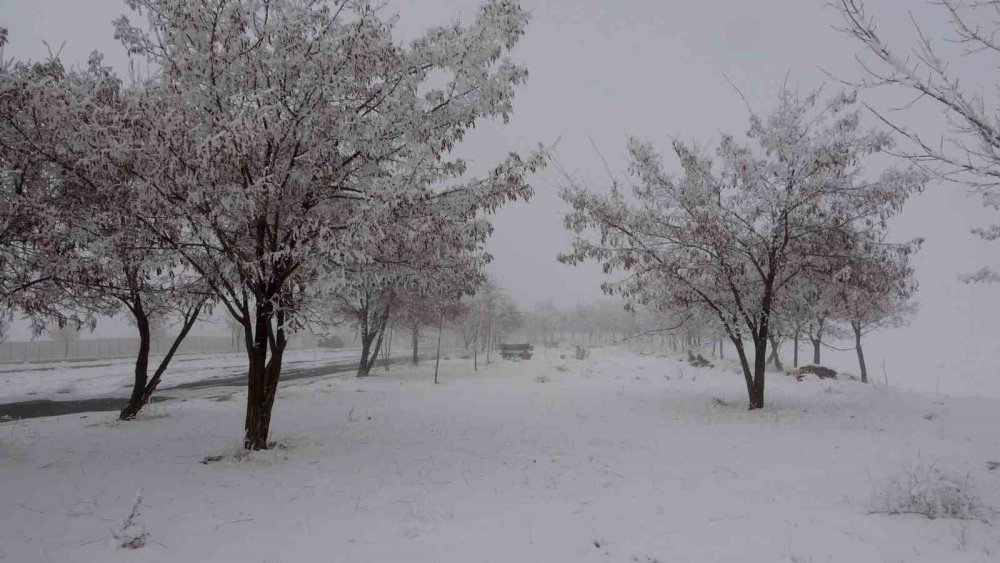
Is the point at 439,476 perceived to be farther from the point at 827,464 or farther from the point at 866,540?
the point at 827,464

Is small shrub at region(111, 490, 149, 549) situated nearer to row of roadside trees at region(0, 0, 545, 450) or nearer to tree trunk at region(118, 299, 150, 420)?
row of roadside trees at region(0, 0, 545, 450)

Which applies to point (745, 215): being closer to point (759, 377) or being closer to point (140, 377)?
point (759, 377)

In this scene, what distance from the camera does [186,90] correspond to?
7.02 meters

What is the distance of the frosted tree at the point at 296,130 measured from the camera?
21.1 feet

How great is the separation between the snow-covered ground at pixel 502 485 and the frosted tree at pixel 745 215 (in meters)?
Answer: 3.26

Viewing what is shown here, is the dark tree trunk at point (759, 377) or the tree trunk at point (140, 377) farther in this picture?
the dark tree trunk at point (759, 377)

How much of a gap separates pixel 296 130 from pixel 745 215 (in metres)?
10.5

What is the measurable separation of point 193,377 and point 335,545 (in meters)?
29.6

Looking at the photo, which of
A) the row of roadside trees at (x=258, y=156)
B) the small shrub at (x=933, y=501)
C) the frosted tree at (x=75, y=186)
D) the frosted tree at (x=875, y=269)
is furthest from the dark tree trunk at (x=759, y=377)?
the frosted tree at (x=75, y=186)

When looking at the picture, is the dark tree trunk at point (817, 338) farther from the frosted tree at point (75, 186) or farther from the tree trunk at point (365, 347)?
the frosted tree at point (75, 186)

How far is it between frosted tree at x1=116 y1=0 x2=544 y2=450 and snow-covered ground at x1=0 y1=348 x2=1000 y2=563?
2234mm

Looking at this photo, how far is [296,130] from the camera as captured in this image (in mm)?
6801

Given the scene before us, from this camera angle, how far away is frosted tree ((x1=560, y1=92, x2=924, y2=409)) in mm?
10992

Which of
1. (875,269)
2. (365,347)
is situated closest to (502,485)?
(875,269)
